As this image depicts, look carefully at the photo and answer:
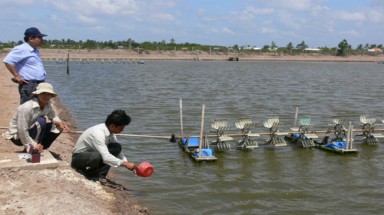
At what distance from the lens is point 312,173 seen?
11711 mm

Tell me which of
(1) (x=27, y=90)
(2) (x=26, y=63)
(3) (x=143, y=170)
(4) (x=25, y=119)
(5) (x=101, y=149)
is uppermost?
(2) (x=26, y=63)

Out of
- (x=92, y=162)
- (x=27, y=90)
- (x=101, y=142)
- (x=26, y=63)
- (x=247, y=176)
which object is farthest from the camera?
(x=247, y=176)

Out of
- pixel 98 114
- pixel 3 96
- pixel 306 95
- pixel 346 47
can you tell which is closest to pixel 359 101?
pixel 306 95

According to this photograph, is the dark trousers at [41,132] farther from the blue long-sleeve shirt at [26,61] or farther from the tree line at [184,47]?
the tree line at [184,47]

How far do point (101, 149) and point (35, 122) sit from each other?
1.24 metres

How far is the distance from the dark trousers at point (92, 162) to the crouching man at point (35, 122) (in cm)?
63

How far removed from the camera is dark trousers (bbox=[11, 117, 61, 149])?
282 inches

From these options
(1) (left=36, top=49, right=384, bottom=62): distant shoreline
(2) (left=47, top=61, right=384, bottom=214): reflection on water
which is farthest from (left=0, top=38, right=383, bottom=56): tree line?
(2) (left=47, top=61, right=384, bottom=214): reflection on water

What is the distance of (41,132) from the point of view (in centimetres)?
730

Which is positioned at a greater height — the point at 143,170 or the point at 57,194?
the point at 143,170

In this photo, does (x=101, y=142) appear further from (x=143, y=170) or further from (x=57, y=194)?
(x=57, y=194)

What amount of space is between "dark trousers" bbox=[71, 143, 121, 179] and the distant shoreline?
288 feet

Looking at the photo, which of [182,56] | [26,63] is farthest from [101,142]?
[182,56]

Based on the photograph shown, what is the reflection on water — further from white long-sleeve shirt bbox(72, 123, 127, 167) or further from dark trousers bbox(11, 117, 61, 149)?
dark trousers bbox(11, 117, 61, 149)
